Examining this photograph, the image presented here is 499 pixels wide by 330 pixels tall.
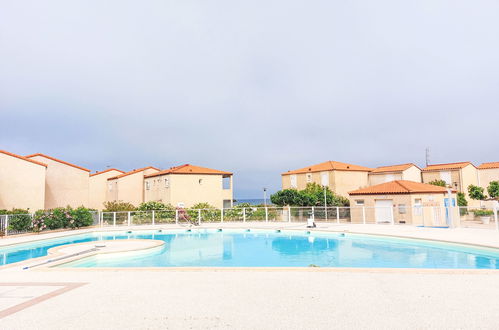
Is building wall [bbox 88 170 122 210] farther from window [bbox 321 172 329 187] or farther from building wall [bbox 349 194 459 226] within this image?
building wall [bbox 349 194 459 226]

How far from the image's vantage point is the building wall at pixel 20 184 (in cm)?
2261

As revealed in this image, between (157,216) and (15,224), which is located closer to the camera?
(15,224)

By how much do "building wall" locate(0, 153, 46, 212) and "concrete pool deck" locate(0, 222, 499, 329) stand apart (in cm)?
1844

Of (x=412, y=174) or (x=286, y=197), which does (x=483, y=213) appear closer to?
(x=412, y=174)

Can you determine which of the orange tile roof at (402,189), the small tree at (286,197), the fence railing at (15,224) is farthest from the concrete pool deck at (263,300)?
the small tree at (286,197)

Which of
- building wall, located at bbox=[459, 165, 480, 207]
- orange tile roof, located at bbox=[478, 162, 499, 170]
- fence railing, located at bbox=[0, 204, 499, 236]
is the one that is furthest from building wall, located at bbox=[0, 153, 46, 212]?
orange tile roof, located at bbox=[478, 162, 499, 170]

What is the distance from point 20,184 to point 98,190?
14589mm

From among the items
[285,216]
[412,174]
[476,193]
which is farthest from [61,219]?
[476,193]

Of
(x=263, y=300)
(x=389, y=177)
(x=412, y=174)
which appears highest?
(x=412, y=174)

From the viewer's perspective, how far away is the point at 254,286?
6.35 meters

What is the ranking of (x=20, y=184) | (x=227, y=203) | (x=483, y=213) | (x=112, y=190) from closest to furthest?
(x=20, y=184) < (x=483, y=213) < (x=227, y=203) < (x=112, y=190)

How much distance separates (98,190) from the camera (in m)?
37.7

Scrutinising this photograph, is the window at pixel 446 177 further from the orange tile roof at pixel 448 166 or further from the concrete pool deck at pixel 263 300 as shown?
the concrete pool deck at pixel 263 300

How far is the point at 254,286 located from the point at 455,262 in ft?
28.1
